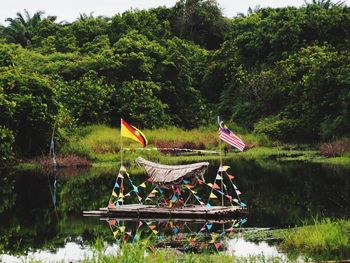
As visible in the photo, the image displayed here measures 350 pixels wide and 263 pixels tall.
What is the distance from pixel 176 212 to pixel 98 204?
5659 mm

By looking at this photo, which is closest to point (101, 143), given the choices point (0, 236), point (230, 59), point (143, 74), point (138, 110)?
point (138, 110)

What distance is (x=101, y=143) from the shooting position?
47094 mm

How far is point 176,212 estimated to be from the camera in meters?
21.6

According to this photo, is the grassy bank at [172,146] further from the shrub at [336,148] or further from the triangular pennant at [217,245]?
the triangular pennant at [217,245]

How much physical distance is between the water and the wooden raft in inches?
22.7

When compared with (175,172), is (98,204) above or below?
below

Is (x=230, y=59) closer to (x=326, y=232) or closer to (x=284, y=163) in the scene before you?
(x=284, y=163)

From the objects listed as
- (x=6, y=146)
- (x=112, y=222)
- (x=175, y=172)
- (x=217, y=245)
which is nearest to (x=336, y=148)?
(x=6, y=146)

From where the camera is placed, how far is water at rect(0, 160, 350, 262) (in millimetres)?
17672

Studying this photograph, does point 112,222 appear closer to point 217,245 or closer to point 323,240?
point 217,245

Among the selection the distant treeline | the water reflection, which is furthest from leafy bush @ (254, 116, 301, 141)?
the water reflection

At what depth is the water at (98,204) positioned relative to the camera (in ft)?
58.0

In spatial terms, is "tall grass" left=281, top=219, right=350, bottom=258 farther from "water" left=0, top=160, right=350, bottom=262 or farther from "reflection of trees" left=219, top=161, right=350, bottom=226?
"reflection of trees" left=219, top=161, right=350, bottom=226

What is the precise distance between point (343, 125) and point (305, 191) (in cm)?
Result: 1853
